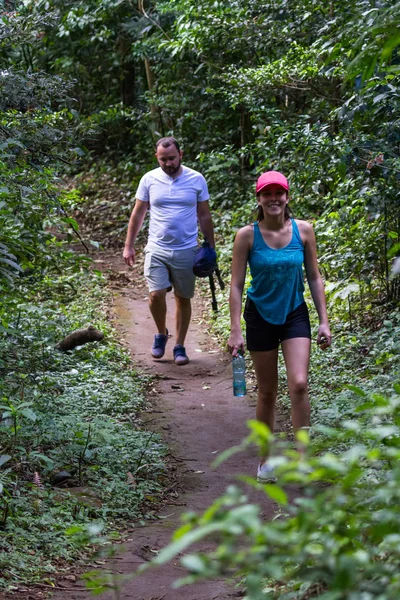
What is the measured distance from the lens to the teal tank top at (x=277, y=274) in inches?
205

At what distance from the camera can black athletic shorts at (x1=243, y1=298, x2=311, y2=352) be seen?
5.22 meters

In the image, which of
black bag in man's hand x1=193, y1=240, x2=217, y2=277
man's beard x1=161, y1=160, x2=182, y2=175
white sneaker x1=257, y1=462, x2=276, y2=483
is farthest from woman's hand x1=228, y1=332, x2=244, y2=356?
man's beard x1=161, y1=160, x2=182, y2=175

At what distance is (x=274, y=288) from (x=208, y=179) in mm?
10967

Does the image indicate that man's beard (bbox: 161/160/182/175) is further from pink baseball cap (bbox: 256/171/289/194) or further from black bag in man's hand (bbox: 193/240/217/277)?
pink baseball cap (bbox: 256/171/289/194)

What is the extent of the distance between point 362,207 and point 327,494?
21.4ft

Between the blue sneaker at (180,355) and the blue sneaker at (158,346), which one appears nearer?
the blue sneaker at (180,355)

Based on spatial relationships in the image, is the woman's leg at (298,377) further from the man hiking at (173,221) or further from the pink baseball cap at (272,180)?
the man hiking at (173,221)

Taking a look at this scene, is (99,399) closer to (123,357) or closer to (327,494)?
(123,357)

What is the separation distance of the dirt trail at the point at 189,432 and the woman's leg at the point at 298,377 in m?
0.62

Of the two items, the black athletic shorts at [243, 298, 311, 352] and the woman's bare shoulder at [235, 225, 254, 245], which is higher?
the woman's bare shoulder at [235, 225, 254, 245]

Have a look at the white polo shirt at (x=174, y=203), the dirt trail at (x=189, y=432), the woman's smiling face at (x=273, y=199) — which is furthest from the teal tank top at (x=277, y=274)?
the white polo shirt at (x=174, y=203)

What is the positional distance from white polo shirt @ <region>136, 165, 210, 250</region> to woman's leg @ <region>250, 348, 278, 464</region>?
3414 mm

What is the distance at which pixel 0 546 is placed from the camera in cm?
409

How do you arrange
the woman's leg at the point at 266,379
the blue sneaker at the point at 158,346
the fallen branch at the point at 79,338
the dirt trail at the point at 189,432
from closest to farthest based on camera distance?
1. the dirt trail at the point at 189,432
2. the woman's leg at the point at 266,379
3. the fallen branch at the point at 79,338
4. the blue sneaker at the point at 158,346
